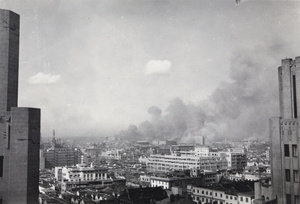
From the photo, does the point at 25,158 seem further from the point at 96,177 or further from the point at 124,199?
the point at 96,177

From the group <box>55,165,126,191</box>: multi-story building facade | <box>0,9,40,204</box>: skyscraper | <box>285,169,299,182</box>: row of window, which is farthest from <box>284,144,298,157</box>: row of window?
<box>55,165,126,191</box>: multi-story building facade

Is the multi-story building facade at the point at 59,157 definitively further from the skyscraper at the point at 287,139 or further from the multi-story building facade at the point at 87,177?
the skyscraper at the point at 287,139

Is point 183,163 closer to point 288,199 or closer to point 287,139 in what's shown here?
point 288,199

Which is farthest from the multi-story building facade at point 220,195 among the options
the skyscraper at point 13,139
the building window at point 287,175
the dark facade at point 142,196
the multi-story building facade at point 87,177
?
the skyscraper at point 13,139

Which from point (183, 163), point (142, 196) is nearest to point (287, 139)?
point (142, 196)

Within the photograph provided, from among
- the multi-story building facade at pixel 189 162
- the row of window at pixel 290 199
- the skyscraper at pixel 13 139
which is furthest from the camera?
the multi-story building facade at pixel 189 162

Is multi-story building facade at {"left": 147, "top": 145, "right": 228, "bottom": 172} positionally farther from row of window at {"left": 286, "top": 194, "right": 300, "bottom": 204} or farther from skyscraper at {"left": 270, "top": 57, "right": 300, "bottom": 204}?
row of window at {"left": 286, "top": 194, "right": 300, "bottom": 204}
